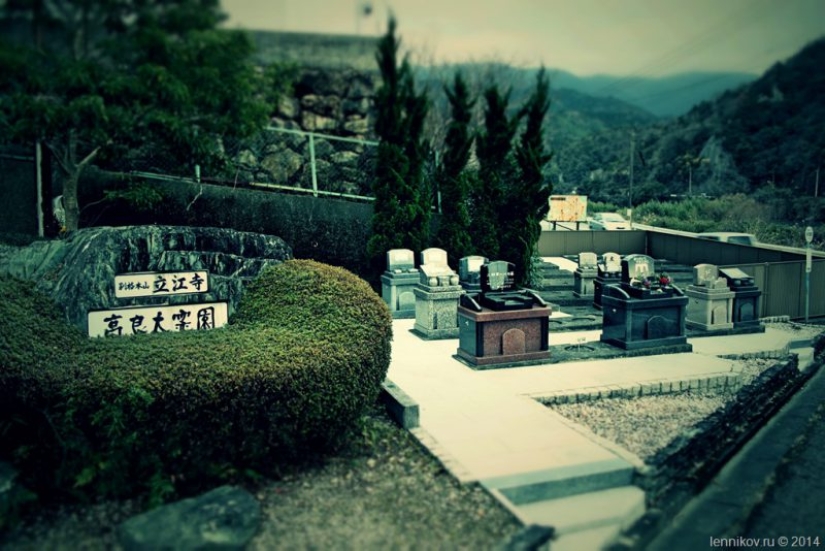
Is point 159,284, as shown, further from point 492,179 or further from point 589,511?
point 492,179

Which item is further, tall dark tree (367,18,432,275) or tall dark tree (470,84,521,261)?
tall dark tree (470,84,521,261)

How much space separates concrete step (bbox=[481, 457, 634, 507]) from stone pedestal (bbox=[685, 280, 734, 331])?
7.20 metres

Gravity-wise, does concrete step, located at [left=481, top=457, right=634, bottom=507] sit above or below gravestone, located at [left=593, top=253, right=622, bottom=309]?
below

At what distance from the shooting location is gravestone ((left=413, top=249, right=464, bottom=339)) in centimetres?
1130

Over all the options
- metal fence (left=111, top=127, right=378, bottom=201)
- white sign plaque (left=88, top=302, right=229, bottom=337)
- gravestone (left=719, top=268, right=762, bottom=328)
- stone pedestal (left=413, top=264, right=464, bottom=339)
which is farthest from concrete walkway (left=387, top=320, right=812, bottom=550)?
metal fence (left=111, top=127, right=378, bottom=201)

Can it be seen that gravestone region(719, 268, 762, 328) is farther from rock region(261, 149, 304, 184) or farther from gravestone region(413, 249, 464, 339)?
rock region(261, 149, 304, 184)

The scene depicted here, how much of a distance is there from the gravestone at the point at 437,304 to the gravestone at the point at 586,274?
4.69 m

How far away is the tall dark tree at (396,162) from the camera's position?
1377cm

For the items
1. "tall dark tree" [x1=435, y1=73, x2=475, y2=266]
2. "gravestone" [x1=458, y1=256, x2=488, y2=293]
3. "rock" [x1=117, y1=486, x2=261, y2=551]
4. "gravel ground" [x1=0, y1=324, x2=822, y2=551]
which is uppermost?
"tall dark tree" [x1=435, y1=73, x2=475, y2=266]

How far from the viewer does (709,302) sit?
11742mm

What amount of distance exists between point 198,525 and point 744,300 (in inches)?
446

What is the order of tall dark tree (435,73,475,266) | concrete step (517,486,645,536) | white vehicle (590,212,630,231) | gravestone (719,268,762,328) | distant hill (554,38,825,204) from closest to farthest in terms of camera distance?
concrete step (517,486,645,536), gravestone (719,268,762,328), tall dark tree (435,73,475,266), white vehicle (590,212,630,231), distant hill (554,38,825,204)

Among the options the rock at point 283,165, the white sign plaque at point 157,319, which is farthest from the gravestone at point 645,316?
the rock at point 283,165

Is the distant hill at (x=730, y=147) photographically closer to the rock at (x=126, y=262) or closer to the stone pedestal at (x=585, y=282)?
the stone pedestal at (x=585, y=282)
